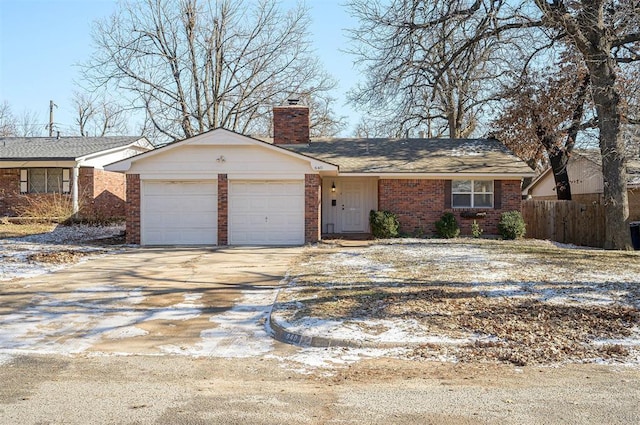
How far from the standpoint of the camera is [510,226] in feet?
67.6

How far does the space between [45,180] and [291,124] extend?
12.9m

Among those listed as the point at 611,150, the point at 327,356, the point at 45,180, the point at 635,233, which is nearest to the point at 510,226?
the point at 611,150

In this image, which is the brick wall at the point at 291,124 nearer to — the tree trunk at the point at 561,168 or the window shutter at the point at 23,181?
the tree trunk at the point at 561,168

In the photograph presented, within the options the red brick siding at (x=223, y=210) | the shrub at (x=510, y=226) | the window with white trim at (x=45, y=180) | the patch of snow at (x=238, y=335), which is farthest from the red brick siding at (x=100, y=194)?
the patch of snow at (x=238, y=335)

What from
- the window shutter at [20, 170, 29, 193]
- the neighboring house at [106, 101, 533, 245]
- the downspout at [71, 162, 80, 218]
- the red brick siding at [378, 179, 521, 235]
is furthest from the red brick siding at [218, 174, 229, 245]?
the window shutter at [20, 170, 29, 193]

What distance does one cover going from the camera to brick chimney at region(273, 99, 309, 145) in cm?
2339

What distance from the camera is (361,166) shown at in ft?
69.9

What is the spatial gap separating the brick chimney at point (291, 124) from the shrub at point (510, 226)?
8585 millimetres

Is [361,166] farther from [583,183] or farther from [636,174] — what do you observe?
[583,183]

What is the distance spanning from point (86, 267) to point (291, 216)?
7.17m

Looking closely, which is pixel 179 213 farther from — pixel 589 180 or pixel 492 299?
pixel 589 180

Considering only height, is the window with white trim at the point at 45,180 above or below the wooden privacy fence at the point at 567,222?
above

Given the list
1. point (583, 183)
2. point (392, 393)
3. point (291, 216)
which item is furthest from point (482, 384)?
point (583, 183)

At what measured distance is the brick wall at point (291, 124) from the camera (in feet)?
76.7
